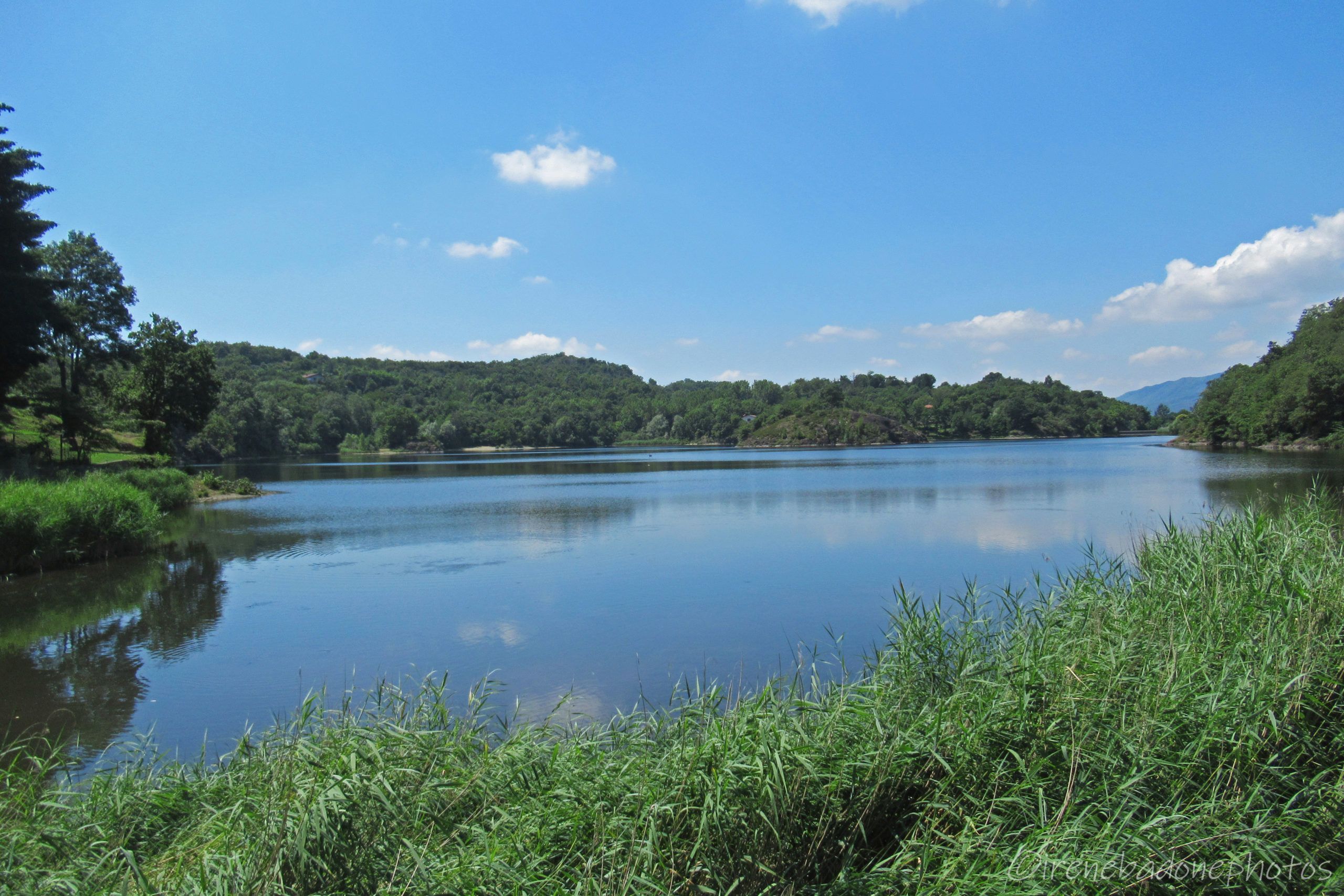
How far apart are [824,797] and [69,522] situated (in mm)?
20471

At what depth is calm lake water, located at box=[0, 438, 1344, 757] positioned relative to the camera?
9.55 m

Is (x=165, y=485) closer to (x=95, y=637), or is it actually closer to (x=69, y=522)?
(x=69, y=522)

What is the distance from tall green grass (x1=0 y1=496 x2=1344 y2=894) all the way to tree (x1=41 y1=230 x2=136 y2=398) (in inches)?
1743

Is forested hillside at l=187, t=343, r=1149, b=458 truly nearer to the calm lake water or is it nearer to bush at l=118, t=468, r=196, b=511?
bush at l=118, t=468, r=196, b=511

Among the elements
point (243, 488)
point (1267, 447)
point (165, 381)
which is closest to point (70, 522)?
point (243, 488)

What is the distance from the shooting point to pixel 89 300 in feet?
137

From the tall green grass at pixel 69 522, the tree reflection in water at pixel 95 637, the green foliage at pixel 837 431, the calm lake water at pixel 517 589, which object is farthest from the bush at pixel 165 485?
the green foliage at pixel 837 431

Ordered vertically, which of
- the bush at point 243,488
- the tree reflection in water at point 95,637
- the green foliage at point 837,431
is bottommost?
the tree reflection in water at point 95,637

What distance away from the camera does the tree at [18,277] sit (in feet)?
77.8

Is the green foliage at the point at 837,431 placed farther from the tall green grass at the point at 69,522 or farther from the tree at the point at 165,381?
the tall green grass at the point at 69,522

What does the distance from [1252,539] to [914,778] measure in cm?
614

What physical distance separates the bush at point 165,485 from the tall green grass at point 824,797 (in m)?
27.2

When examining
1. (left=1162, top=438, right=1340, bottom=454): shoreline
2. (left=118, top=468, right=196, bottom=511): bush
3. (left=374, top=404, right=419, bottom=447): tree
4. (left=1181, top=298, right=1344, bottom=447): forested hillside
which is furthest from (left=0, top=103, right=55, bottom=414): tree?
(left=374, top=404, right=419, bottom=447): tree

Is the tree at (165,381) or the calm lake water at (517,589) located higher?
the tree at (165,381)
